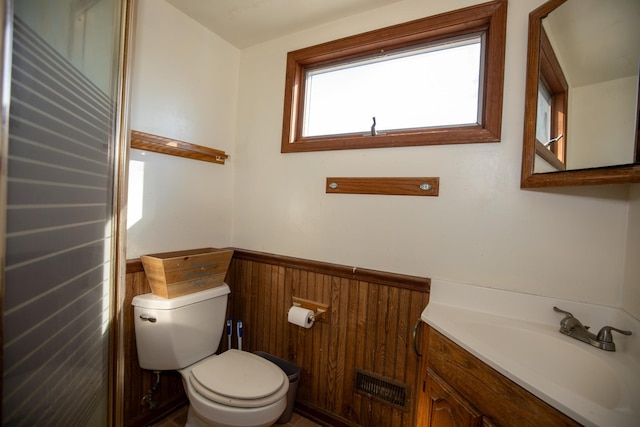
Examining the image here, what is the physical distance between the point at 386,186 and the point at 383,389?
1050mm

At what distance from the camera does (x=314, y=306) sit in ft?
5.16

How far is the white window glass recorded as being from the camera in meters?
1.34

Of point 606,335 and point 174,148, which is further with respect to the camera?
point 174,148

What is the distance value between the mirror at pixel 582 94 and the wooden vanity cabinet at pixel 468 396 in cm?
71

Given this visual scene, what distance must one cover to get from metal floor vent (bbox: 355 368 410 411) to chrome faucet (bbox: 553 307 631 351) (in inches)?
28.9

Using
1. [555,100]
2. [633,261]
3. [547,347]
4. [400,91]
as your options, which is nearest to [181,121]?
[400,91]

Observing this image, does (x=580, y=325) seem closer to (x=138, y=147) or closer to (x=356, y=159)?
(x=356, y=159)

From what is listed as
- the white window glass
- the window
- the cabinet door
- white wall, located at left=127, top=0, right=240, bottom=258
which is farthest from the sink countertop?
white wall, located at left=127, top=0, right=240, bottom=258

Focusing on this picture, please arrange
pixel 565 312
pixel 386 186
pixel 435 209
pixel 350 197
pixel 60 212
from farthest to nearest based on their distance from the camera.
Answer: pixel 350 197 < pixel 386 186 < pixel 435 209 < pixel 565 312 < pixel 60 212

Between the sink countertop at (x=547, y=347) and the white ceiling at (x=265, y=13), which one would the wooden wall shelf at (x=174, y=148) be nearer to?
the white ceiling at (x=265, y=13)

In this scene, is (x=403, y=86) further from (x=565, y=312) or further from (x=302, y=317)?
(x=302, y=317)

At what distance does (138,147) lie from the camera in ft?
4.63

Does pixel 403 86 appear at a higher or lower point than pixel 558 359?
higher

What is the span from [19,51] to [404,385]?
5.82 ft
